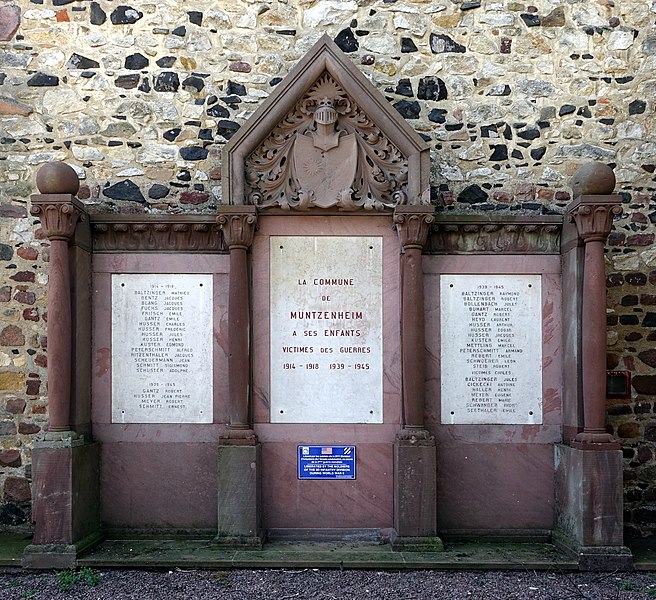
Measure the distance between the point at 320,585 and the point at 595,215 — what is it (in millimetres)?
3826

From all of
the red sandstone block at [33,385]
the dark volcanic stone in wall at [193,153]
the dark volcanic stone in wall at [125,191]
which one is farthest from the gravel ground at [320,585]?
the dark volcanic stone in wall at [193,153]

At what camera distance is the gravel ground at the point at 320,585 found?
4.77 metres

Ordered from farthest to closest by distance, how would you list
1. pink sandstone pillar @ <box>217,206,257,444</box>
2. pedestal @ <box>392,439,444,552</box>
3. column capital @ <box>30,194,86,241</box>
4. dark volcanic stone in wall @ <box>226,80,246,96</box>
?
dark volcanic stone in wall @ <box>226,80,246,96</box>
pink sandstone pillar @ <box>217,206,257,444</box>
pedestal @ <box>392,439,444,552</box>
column capital @ <box>30,194,86,241</box>

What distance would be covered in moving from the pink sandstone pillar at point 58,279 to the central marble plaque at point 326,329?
179cm

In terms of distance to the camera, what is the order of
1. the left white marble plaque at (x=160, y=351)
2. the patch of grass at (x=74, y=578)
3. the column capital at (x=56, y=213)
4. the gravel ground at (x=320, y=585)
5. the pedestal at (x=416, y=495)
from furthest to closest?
the left white marble plaque at (x=160, y=351), the pedestal at (x=416, y=495), the column capital at (x=56, y=213), the patch of grass at (x=74, y=578), the gravel ground at (x=320, y=585)

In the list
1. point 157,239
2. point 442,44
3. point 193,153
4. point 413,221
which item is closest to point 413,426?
point 413,221

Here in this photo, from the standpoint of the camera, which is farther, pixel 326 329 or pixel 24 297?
pixel 24 297

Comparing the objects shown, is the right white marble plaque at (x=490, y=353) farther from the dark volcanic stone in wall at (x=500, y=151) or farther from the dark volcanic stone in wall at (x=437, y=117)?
the dark volcanic stone in wall at (x=437, y=117)

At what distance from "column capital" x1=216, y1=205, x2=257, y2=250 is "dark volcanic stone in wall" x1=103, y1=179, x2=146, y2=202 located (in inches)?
47.9

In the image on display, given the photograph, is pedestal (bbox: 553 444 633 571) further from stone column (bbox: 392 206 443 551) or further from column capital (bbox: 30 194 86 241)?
column capital (bbox: 30 194 86 241)

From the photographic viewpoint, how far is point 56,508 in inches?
213

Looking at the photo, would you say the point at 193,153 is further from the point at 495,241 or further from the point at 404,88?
the point at 495,241

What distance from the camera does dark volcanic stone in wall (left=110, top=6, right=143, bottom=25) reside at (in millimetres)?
6590

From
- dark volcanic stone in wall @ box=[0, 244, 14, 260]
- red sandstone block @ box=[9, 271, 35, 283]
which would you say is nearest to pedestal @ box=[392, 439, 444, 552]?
red sandstone block @ box=[9, 271, 35, 283]
